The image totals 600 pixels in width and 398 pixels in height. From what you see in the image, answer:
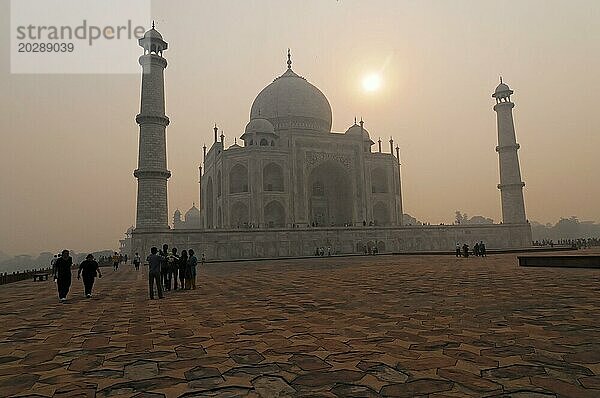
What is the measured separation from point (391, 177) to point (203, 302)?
123 feet

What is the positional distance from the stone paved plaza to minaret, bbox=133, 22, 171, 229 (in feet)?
68.9

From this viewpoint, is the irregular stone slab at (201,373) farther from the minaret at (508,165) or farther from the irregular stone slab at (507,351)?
the minaret at (508,165)

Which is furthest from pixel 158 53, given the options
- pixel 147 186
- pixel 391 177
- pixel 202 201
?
pixel 391 177

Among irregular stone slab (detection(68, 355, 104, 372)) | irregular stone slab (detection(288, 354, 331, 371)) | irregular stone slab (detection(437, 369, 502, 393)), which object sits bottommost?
irregular stone slab (detection(437, 369, 502, 393))

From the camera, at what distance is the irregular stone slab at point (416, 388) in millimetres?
2844

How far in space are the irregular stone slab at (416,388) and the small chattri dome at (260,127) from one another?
38427 millimetres

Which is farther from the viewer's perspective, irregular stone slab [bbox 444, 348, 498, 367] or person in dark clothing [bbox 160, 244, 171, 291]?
person in dark clothing [bbox 160, 244, 171, 291]

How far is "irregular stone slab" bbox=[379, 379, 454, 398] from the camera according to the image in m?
2.84

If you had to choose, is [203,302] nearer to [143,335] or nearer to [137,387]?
[143,335]

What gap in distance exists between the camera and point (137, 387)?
10.3 feet

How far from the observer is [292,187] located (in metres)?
39.2

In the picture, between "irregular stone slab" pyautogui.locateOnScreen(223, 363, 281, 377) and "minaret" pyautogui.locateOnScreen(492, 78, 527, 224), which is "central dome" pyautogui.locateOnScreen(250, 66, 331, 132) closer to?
"minaret" pyautogui.locateOnScreen(492, 78, 527, 224)

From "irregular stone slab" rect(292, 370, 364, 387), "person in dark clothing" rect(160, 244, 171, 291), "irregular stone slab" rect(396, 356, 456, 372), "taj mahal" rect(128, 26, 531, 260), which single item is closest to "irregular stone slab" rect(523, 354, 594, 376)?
"irregular stone slab" rect(396, 356, 456, 372)

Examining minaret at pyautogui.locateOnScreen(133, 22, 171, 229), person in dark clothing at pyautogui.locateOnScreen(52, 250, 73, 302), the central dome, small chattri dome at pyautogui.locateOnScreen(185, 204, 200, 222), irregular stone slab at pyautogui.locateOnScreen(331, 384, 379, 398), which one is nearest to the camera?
irregular stone slab at pyautogui.locateOnScreen(331, 384, 379, 398)
